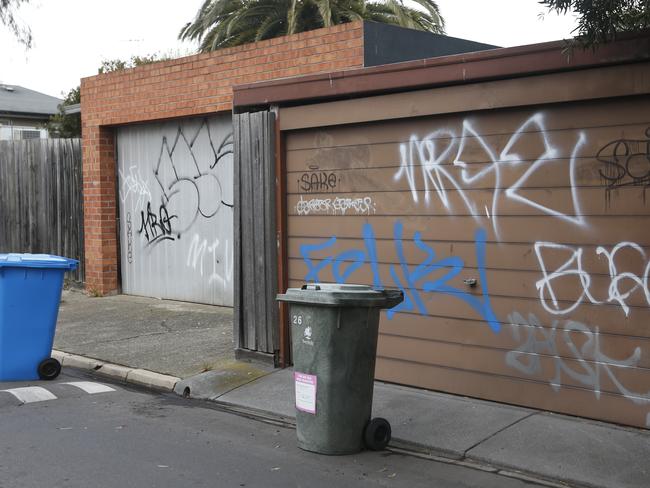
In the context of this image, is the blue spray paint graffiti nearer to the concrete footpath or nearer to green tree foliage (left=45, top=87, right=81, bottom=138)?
the concrete footpath

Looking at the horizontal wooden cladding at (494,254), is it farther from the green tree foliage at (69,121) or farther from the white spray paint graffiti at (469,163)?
the green tree foliage at (69,121)

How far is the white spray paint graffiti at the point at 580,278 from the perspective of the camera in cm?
630

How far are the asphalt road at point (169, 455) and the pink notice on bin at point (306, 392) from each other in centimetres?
34

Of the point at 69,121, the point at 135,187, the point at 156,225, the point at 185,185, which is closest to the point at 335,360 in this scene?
the point at 185,185

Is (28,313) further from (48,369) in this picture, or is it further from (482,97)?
(482,97)

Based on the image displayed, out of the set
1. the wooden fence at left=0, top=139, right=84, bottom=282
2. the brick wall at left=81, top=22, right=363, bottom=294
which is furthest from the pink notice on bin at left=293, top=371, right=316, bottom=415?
the wooden fence at left=0, top=139, right=84, bottom=282

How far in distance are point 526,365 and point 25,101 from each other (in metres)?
31.6

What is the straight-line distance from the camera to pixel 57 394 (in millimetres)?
7918

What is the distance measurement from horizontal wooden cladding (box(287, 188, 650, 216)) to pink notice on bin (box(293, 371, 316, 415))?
217 cm

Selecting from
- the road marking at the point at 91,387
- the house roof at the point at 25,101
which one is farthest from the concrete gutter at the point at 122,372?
the house roof at the point at 25,101

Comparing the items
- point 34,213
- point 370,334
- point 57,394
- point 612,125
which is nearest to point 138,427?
point 57,394

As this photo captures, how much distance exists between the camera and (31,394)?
784cm

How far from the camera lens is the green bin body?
600 cm

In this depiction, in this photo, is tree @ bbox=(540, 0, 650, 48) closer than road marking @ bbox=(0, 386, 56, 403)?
Yes
